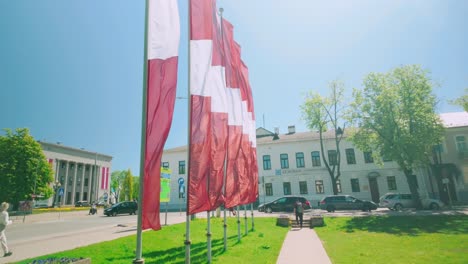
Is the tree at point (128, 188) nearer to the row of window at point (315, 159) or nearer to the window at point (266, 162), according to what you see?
the window at point (266, 162)

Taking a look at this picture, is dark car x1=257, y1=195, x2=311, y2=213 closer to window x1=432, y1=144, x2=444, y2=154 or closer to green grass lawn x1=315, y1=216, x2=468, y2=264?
green grass lawn x1=315, y1=216, x2=468, y2=264

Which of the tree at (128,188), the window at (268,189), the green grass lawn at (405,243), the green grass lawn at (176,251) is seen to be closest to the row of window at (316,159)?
the window at (268,189)

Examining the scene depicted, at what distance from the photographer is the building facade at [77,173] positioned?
57031 mm

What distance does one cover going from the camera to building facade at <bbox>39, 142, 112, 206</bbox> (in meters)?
57.0

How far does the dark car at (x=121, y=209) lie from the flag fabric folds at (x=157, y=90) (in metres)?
30.1

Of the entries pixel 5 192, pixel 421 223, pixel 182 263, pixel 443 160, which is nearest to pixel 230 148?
pixel 182 263

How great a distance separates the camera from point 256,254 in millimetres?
8586

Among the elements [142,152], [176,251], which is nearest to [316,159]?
[176,251]

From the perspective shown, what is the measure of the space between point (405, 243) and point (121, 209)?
29.9m

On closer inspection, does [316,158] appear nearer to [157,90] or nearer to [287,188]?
[287,188]

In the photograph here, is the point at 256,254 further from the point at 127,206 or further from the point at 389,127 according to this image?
the point at 127,206

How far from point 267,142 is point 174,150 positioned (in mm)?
17331

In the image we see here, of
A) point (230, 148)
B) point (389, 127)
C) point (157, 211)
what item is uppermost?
point (389, 127)

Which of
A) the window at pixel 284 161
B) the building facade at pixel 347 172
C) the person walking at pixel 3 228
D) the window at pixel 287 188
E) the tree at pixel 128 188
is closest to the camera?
the person walking at pixel 3 228
